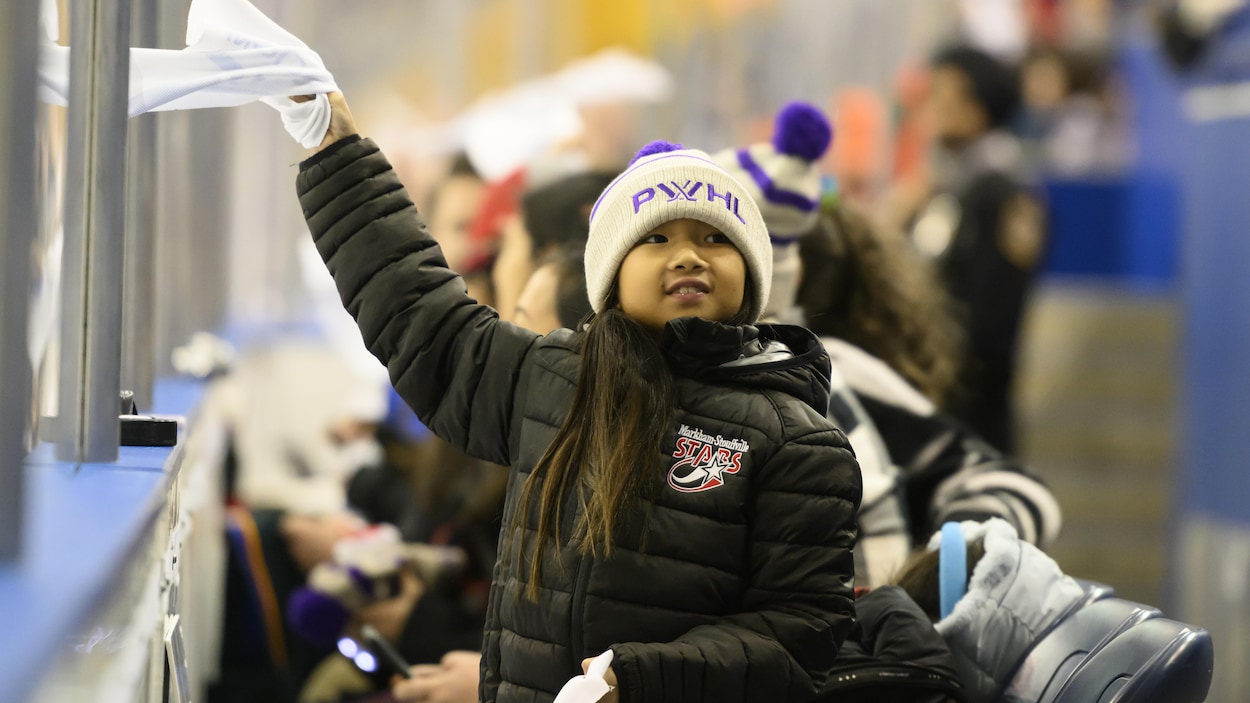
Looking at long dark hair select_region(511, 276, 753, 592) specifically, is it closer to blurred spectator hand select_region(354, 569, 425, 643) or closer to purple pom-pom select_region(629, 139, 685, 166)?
purple pom-pom select_region(629, 139, 685, 166)

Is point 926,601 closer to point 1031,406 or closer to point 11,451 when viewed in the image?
point 11,451

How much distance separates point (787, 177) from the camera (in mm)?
2928

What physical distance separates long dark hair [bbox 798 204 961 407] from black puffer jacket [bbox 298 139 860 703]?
5.02ft

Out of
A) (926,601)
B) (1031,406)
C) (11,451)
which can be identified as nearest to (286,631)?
(926,601)

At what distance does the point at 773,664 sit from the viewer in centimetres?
170

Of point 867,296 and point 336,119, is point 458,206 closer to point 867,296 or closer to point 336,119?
point 867,296

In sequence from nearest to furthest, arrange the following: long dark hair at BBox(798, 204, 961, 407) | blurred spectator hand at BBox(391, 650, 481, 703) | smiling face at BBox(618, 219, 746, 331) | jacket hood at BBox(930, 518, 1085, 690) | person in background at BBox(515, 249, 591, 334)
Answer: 1. smiling face at BBox(618, 219, 746, 331)
2. jacket hood at BBox(930, 518, 1085, 690)
3. blurred spectator hand at BBox(391, 650, 481, 703)
4. person in background at BBox(515, 249, 591, 334)
5. long dark hair at BBox(798, 204, 961, 407)

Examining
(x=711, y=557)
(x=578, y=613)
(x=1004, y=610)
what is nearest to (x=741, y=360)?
(x=711, y=557)

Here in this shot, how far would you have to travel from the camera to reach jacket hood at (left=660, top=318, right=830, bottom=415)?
5.85 feet

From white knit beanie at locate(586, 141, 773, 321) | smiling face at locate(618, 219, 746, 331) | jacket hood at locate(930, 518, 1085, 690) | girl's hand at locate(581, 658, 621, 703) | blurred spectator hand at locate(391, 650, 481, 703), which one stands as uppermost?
white knit beanie at locate(586, 141, 773, 321)

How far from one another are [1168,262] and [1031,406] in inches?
62.8

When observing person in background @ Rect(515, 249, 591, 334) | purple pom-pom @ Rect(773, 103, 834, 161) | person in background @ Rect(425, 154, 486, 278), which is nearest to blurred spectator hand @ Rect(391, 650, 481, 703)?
person in background @ Rect(515, 249, 591, 334)

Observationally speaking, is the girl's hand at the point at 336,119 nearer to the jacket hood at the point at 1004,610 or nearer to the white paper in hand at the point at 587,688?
the white paper in hand at the point at 587,688

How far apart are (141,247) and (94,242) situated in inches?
27.5
